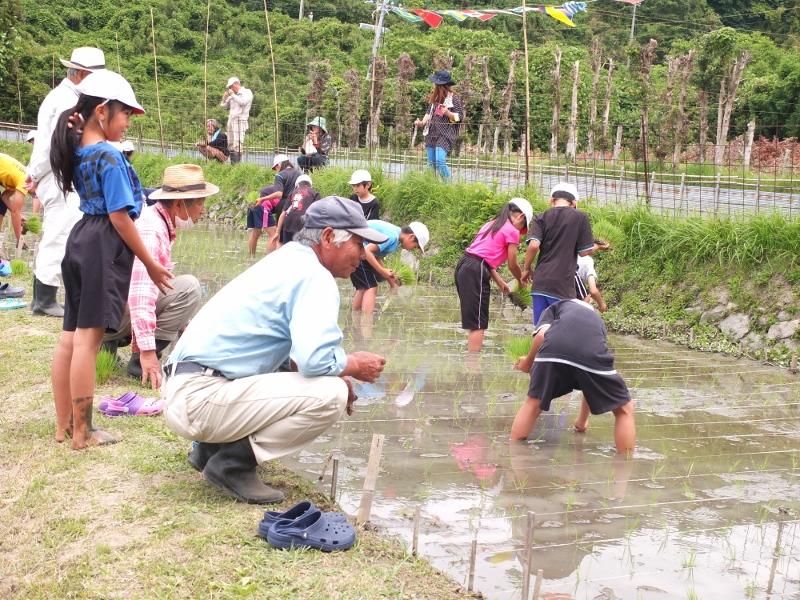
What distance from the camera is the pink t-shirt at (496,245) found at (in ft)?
26.7

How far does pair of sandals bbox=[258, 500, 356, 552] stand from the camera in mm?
3439

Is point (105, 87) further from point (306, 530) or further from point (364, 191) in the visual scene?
point (364, 191)

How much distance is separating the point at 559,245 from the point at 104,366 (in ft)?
11.3

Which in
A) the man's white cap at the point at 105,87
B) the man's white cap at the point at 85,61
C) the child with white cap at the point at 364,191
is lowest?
the child with white cap at the point at 364,191

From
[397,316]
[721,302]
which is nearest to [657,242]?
[721,302]

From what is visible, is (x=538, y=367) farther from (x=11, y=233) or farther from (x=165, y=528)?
(x=11, y=233)

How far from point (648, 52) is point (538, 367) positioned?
14819 mm

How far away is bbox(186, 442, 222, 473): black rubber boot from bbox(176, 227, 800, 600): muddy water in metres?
0.59

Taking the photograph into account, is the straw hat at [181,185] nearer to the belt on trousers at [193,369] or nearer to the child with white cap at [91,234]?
the child with white cap at [91,234]

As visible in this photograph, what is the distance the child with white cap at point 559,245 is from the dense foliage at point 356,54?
1699 centimetres

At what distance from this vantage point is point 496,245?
824 centimetres

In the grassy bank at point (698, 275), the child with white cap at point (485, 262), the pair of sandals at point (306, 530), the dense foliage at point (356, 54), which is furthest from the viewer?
the dense foliage at point (356, 54)

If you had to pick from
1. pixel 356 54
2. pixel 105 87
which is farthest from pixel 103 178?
pixel 356 54

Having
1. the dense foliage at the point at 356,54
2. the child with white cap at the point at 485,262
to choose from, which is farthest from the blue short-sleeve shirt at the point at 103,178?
the dense foliage at the point at 356,54
